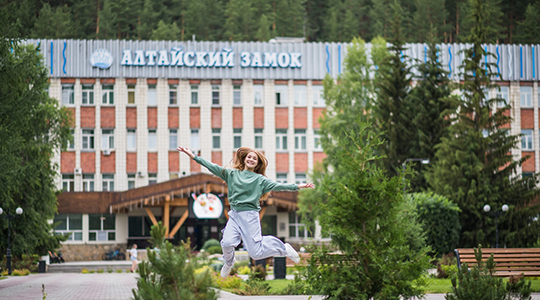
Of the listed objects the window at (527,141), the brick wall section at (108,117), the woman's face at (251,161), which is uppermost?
the brick wall section at (108,117)

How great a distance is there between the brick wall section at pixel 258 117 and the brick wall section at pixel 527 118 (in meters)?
20.6

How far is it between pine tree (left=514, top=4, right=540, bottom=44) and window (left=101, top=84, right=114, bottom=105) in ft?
129

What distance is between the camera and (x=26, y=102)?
21.0 metres

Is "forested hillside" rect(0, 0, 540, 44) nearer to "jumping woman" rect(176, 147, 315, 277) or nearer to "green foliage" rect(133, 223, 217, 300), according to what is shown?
"jumping woman" rect(176, 147, 315, 277)

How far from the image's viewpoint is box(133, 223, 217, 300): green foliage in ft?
22.7

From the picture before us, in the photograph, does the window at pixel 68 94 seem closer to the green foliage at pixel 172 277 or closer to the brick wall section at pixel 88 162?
the brick wall section at pixel 88 162

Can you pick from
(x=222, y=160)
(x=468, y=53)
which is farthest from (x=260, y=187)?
(x=222, y=160)

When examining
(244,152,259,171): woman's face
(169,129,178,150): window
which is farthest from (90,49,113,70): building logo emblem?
(244,152,259,171): woman's face

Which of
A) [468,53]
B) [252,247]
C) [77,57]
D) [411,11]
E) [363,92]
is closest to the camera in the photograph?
[252,247]

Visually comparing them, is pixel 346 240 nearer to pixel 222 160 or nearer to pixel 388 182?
pixel 388 182

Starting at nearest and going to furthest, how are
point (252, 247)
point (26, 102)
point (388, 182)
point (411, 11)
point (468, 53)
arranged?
point (252, 247)
point (388, 182)
point (26, 102)
point (468, 53)
point (411, 11)

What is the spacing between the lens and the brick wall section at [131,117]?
54.1m

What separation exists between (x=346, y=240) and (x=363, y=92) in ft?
119

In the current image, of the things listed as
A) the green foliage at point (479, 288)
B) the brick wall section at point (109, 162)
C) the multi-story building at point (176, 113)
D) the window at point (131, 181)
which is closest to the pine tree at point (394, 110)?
the multi-story building at point (176, 113)
